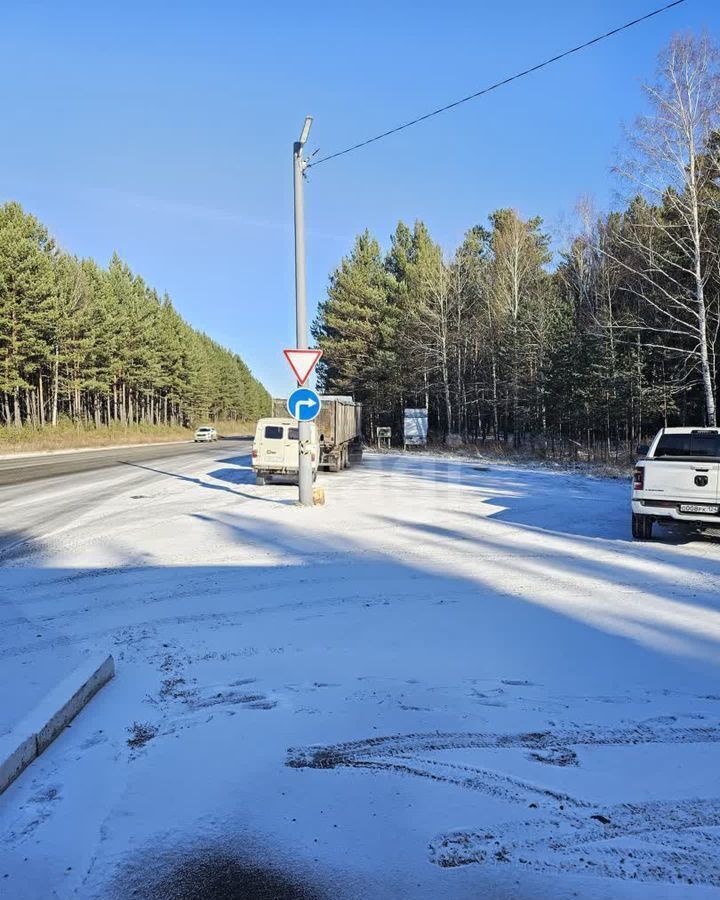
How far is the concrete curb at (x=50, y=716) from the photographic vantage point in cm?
310

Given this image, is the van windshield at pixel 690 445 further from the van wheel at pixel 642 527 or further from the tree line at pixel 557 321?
the tree line at pixel 557 321

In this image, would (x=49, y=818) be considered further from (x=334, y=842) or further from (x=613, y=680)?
(x=613, y=680)

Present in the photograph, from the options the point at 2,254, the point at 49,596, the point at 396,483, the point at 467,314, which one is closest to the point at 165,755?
the point at 49,596

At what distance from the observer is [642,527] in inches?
380

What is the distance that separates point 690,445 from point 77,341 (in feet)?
163

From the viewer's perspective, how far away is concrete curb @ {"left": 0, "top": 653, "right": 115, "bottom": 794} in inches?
122

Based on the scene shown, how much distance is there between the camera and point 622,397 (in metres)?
28.3

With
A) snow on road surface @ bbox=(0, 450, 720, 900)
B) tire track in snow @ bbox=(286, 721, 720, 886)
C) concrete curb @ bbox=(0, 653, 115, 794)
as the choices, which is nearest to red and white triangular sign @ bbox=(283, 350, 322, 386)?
snow on road surface @ bbox=(0, 450, 720, 900)

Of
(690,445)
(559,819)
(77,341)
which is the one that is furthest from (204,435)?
(559,819)

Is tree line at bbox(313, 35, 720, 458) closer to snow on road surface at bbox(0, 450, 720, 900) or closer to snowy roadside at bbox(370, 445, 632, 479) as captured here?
snowy roadside at bbox(370, 445, 632, 479)

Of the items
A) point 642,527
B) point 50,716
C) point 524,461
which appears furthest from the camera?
point 524,461

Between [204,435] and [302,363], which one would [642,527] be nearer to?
[302,363]

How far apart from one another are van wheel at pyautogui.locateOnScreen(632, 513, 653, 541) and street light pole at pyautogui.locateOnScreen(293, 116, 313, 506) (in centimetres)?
644

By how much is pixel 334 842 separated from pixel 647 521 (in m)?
8.42
